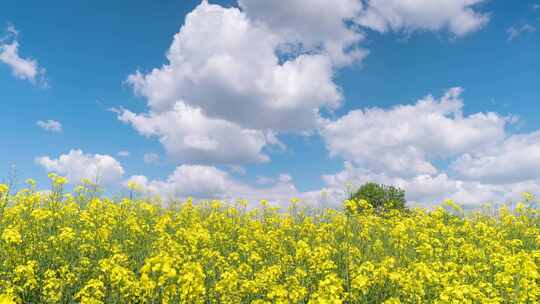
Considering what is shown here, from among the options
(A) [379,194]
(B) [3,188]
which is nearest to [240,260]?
(B) [3,188]

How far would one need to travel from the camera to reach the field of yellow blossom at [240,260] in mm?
7387

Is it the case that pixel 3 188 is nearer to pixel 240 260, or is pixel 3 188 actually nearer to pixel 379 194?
pixel 240 260

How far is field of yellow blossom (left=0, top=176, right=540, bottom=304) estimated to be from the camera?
7387 millimetres

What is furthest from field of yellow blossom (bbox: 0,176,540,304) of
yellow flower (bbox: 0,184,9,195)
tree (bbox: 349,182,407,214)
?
tree (bbox: 349,182,407,214)

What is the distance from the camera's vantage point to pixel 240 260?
1130cm

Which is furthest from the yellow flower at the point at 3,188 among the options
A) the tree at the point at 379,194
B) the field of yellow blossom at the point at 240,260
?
the tree at the point at 379,194

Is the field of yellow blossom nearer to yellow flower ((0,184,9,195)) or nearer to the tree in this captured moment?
yellow flower ((0,184,9,195))

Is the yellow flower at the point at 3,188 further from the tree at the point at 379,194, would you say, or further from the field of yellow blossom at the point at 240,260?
the tree at the point at 379,194

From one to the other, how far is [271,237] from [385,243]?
3.55 m

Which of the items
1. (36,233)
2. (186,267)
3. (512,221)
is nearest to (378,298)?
(186,267)

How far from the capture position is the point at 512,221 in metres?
16.7

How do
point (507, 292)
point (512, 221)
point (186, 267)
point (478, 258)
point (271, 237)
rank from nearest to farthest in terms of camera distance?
1. point (186, 267)
2. point (507, 292)
3. point (478, 258)
4. point (271, 237)
5. point (512, 221)

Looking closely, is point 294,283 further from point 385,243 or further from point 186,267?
point 385,243

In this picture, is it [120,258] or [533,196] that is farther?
[533,196]
